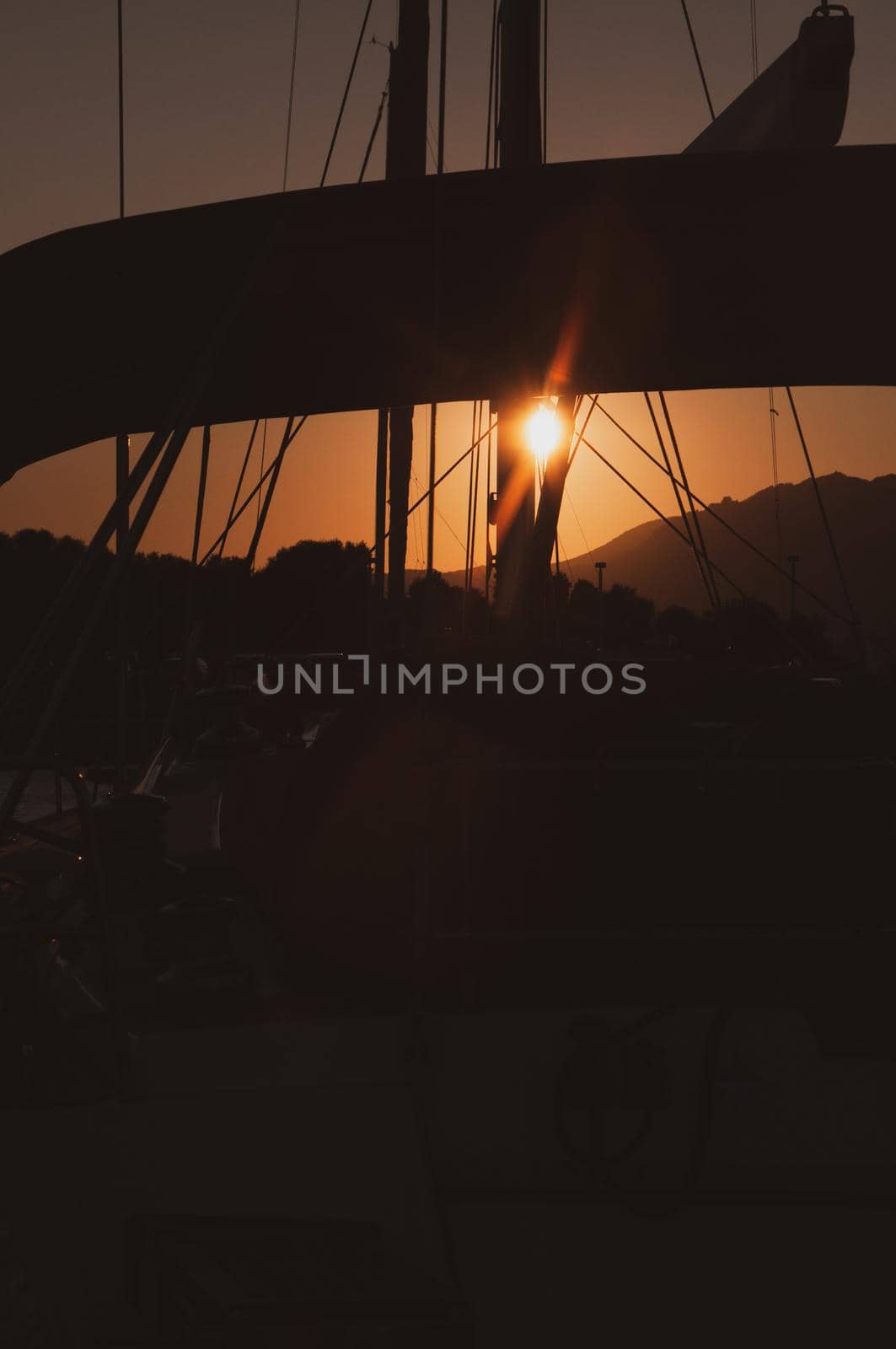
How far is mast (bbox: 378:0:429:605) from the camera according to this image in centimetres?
1161

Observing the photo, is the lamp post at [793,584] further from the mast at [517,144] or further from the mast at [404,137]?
the mast at [404,137]

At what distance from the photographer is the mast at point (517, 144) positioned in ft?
22.0

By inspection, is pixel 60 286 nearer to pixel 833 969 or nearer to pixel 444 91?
pixel 444 91

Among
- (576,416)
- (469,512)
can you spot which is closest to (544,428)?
(576,416)

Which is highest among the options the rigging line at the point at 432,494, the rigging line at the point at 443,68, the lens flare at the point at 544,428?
the rigging line at the point at 443,68

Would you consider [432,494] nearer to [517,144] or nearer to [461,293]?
[461,293]

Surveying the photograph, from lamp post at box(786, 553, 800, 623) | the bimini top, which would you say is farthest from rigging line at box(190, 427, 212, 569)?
lamp post at box(786, 553, 800, 623)

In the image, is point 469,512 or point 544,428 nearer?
point 544,428

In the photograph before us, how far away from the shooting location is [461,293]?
5.04 meters

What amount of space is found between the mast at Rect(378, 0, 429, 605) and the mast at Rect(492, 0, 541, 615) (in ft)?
11.0

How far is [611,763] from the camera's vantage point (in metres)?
2.77

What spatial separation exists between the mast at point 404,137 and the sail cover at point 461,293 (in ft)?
15.8

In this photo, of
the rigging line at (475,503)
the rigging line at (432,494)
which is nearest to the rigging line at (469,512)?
the rigging line at (475,503)

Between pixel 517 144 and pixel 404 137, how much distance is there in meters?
5.76
